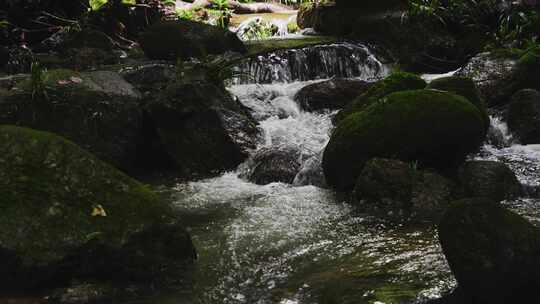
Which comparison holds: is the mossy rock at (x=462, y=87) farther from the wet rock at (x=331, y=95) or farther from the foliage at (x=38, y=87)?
the foliage at (x=38, y=87)

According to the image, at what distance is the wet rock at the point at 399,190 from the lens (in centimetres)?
619

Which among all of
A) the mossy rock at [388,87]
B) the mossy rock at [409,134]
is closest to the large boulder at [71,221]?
the mossy rock at [409,134]

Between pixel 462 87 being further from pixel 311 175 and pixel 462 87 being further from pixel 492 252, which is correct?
pixel 492 252

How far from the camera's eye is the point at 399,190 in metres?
6.32

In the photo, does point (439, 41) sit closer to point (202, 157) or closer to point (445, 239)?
point (202, 157)

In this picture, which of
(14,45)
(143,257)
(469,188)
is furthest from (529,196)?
(14,45)

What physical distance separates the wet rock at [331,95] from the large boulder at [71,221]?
638 cm

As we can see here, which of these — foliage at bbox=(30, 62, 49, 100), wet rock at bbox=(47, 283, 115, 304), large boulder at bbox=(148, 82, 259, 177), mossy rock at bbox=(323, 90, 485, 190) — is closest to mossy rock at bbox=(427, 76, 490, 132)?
mossy rock at bbox=(323, 90, 485, 190)

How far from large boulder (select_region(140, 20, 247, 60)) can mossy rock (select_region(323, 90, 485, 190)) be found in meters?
6.24

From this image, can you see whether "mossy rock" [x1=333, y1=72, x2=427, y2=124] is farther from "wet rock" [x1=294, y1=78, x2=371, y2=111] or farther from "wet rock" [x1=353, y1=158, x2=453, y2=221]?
"wet rock" [x1=353, y1=158, x2=453, y2=221]

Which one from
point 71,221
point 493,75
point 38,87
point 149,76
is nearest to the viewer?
point 71,221

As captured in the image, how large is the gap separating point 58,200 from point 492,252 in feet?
10.1

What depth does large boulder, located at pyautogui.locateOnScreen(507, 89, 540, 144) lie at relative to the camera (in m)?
8.43

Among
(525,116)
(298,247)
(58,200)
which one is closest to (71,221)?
(58,200)
